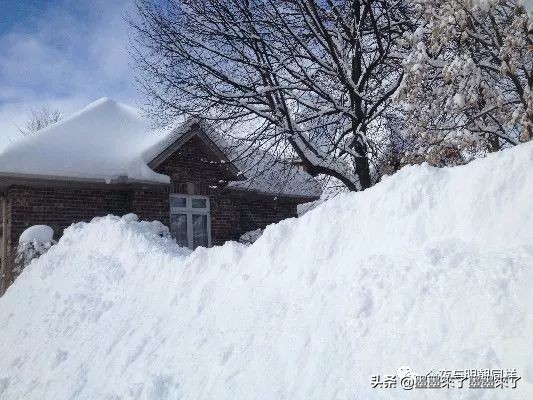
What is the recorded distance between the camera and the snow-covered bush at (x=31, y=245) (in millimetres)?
8906

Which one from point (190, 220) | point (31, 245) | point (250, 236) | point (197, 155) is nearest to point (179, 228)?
point (190, 220)

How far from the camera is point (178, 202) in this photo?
38.9 ft

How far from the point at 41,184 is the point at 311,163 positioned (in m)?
6.00

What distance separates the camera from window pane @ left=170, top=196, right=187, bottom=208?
11693 mm

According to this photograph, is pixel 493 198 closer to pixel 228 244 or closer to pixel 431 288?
pixel 431 288

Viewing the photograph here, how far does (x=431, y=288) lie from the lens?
3041 millimetres

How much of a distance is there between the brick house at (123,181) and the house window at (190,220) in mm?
27

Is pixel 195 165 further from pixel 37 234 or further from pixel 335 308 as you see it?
pixel 335 308

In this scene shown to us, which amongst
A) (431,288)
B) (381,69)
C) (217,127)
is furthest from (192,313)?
(381,69)

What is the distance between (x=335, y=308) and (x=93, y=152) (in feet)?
28.6

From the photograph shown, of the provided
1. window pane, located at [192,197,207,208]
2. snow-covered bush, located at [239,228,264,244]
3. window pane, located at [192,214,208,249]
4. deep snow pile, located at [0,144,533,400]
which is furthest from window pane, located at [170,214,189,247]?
deep snow pile, located at [0,144,533,400]

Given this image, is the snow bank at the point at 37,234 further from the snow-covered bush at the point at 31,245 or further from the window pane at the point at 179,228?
the window pane at the point at 179,228

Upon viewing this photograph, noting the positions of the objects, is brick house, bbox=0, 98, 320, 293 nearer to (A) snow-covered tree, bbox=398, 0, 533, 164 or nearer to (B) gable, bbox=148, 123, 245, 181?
(B) gable, bbox=148, 123, 245, 181

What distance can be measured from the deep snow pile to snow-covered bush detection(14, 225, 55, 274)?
11.1ft
